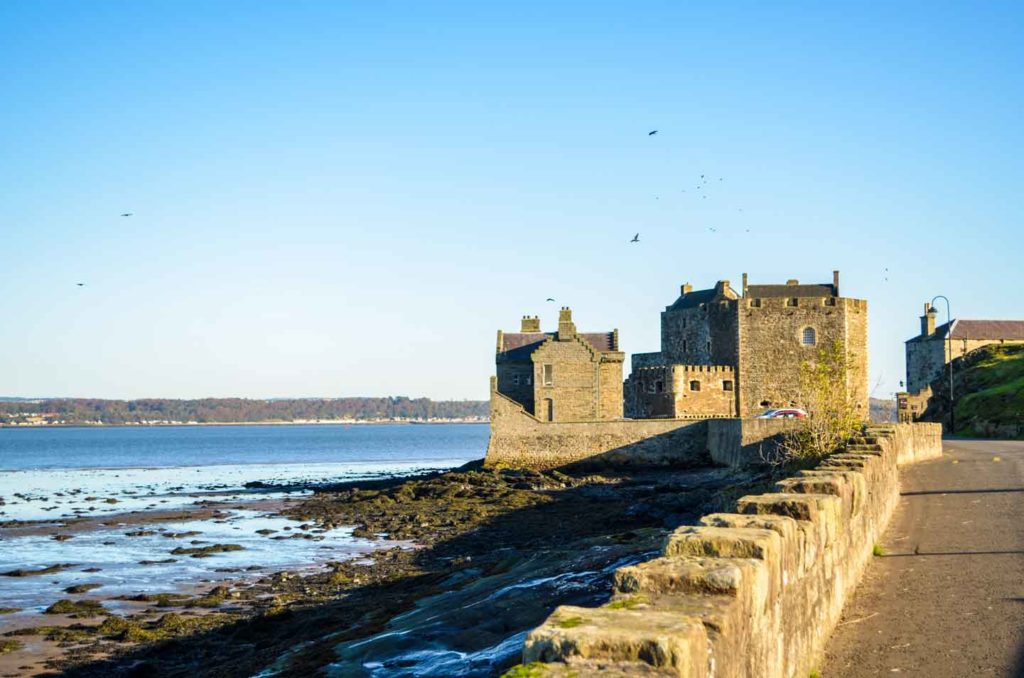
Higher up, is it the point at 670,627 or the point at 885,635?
the point at 670,627

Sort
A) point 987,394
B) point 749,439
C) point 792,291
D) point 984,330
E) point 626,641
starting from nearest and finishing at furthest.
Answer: point 626,641 → point 749,439 → point 987,394 → point 792,291 → point 984,330

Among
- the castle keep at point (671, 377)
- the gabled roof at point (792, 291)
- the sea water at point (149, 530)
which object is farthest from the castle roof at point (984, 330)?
the sea water at point (149, 530)

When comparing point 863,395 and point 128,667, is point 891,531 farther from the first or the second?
point 863,395

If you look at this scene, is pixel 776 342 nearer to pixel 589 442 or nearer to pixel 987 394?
pixel 987 394

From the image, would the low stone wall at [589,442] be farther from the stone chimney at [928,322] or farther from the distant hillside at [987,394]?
the stone chimney at [928,322]

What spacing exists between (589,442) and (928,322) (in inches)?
1882

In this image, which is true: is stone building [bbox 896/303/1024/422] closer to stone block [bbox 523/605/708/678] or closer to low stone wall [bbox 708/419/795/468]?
low stone wall [bbox 708/419/795/468]

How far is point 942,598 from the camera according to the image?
1009cm

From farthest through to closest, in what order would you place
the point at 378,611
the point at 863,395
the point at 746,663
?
1. the point at 863,395
2. the point at 378,611
3. the point at 746,663

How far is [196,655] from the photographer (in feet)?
59.1

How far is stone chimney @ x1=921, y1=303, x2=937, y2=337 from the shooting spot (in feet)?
293

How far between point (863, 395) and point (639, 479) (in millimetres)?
16693

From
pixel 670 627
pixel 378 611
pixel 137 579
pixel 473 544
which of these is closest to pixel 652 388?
pixel 473 544

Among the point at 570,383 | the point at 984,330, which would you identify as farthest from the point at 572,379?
the point at 984,330
